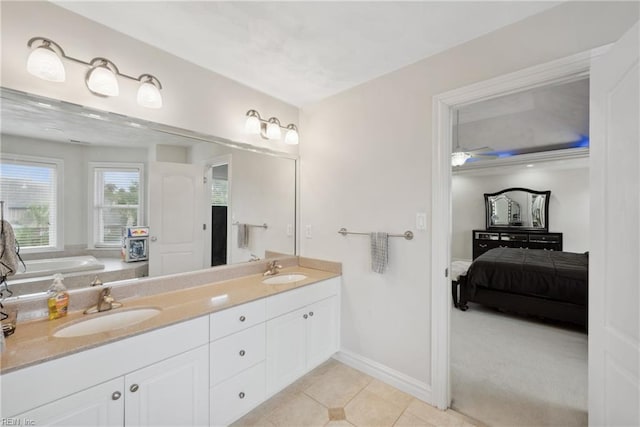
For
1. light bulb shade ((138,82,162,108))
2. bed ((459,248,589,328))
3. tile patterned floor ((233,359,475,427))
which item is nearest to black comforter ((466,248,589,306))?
bed ((459,248,589,328))

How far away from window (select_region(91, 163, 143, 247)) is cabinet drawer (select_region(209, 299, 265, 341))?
0.82 m

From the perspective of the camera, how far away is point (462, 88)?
1749mm

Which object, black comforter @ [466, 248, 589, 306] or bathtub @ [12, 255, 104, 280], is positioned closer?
bathtub @ [12, 255, 104, 280]

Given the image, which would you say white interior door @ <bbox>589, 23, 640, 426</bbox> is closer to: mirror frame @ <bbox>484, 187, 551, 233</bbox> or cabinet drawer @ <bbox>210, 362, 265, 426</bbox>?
cabinet drawer @ <bbox>210, 362, 265, 426</bbox>

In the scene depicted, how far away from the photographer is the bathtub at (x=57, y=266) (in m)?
1.37

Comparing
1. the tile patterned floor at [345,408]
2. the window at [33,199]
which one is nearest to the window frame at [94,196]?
the window at [33,199]

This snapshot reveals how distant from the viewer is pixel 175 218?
6.29ft

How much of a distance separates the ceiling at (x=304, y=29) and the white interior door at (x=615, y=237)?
0.65m

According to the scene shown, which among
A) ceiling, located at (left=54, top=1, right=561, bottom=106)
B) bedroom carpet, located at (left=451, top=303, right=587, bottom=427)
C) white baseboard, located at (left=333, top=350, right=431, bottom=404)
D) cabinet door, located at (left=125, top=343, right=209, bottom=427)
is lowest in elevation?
bedroom carpet, located at (left=451, top=303, right=587, bottom=427)

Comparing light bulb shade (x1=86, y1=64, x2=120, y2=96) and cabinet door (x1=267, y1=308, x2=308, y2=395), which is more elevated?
light bulb shade (x1=86, y1=64, x2=120, y2=96)

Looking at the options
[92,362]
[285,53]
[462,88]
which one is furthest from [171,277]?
[462,88]

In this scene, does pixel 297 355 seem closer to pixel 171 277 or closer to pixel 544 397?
pixel 171 277

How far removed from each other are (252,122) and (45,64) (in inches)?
48.0

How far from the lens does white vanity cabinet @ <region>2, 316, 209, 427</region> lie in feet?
3.21
